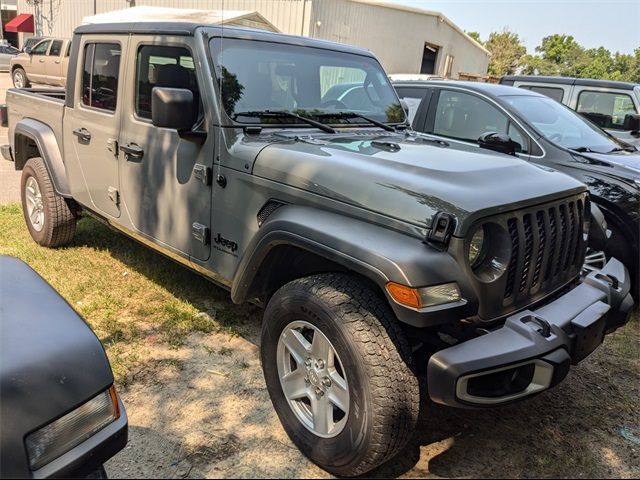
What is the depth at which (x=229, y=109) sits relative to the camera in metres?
3.12

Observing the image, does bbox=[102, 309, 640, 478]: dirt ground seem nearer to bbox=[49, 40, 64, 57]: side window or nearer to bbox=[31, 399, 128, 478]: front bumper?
bbox=[31, 399, 128, 478]: front bumper

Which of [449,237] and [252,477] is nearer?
[449,237]

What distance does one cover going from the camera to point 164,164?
346 centimetres

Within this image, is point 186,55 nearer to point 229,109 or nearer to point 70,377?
point 229,109

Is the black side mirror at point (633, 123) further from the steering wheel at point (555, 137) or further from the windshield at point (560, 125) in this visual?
the steering wheel at point (555, 137)

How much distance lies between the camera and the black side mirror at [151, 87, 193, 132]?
9.56 ft

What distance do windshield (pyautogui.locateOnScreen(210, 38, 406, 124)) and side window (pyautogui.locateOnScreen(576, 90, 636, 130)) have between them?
238 inches

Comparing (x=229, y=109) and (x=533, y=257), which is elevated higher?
(x=229, y=109)

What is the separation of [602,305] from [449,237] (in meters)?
1.00

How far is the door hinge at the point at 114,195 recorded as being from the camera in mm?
3957

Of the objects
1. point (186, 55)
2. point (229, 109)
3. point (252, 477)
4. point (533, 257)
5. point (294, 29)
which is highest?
point (294, 29)

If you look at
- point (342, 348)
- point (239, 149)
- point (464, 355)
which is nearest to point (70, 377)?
point (342, 348)

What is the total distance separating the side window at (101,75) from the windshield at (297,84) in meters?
1.10

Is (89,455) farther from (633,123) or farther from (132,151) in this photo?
(633,123)
